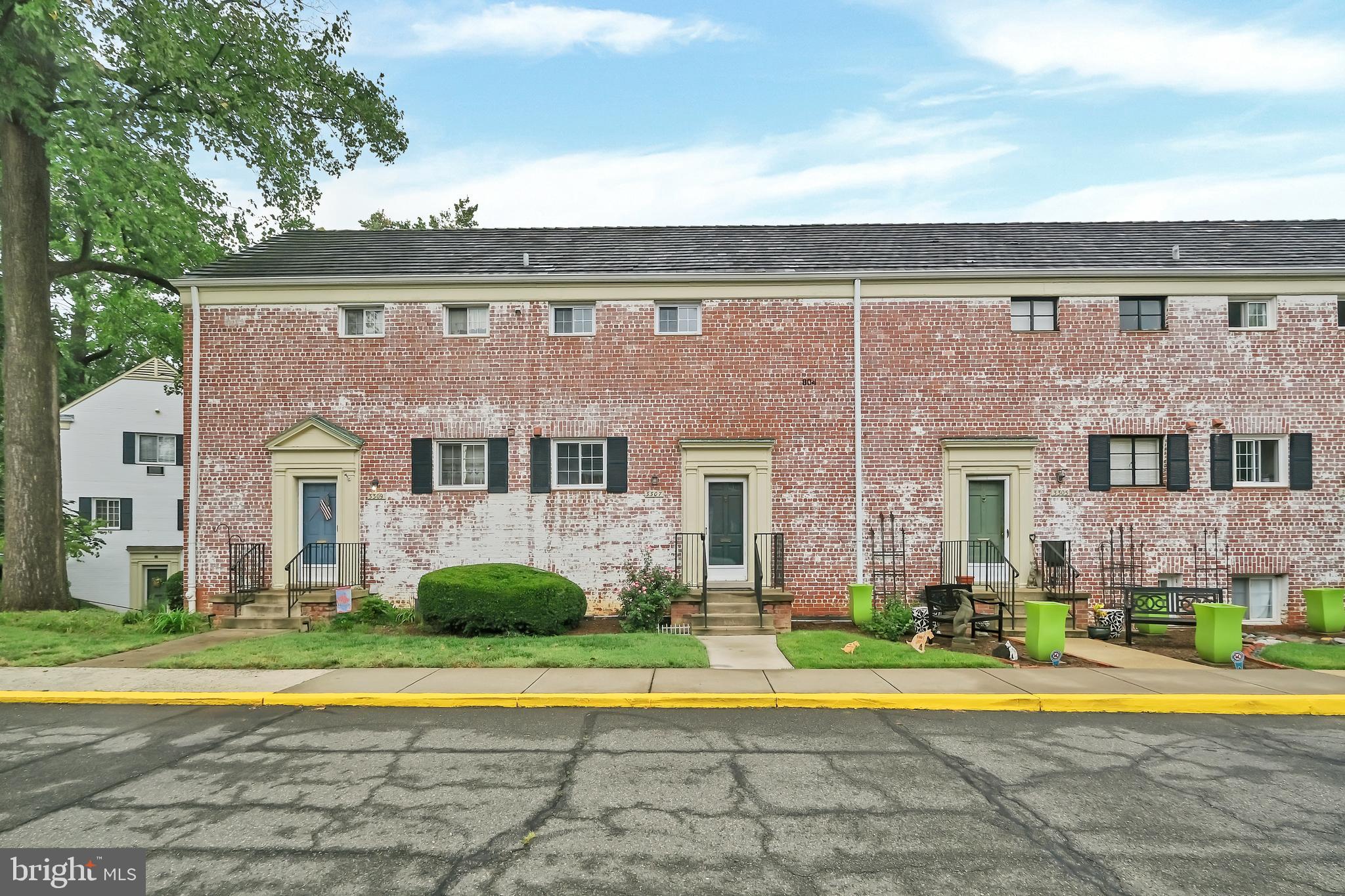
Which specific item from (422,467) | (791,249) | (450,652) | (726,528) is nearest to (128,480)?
(422,467)

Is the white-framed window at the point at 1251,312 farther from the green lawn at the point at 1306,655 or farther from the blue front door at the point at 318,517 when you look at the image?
the blue front door at the point at 318,517

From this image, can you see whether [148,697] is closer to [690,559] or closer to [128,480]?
[690,559]

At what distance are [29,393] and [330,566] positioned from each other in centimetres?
633

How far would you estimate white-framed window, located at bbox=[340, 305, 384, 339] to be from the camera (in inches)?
516

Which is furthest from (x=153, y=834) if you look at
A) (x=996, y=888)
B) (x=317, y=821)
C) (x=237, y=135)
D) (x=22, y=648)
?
(x=237, y=135)

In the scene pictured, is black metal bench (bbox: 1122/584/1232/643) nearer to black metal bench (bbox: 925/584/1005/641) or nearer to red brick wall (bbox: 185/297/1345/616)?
red brick wall (bbox: 185/297/1345/616)

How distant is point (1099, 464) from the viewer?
12.5 metres

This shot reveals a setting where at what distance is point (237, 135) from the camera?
47.8 ft

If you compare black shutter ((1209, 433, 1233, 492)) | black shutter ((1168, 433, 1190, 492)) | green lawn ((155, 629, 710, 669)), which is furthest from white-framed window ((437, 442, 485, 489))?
black shutter ((1209, 433, 1233, 492))

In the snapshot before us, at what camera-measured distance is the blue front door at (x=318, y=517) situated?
12.8 m

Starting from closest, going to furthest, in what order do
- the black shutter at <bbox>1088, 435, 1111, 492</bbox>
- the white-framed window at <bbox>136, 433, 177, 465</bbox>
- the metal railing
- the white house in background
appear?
1. the metal railing
2. the black shutter at <bbox>1088, 435, 1111, 492</bbox>
3. the white house in background
4. the white-framed window at <bbox>136, 433, 177, 465</bbox>

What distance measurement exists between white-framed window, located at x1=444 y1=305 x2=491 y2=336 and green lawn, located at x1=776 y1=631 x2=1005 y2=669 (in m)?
8.21

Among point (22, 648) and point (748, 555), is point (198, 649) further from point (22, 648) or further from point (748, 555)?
point (748, 555)

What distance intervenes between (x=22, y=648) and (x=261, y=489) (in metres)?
4.37
